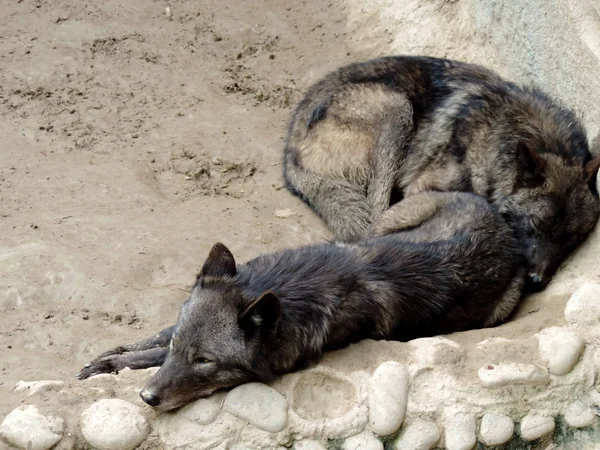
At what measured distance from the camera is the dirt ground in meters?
5.98

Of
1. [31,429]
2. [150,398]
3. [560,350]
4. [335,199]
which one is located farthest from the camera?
[335,199]

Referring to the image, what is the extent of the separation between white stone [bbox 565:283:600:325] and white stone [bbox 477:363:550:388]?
1.47ft

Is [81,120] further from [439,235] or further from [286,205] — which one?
[439,235]

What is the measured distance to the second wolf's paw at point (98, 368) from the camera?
537 cm

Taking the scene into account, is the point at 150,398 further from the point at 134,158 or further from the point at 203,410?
the point at 134,158

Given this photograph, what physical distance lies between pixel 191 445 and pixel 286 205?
3.18 meters

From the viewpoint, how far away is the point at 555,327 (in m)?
5.27

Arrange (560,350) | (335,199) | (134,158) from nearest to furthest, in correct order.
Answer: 1. (560,350)
2. (335,199)
3. (134,158)

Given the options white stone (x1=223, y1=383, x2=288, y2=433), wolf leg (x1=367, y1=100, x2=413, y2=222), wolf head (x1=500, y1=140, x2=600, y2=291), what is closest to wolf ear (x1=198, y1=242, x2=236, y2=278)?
white stone (x1=223, y1=383, x2=288, y2=433)

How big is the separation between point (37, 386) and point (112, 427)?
532 mm

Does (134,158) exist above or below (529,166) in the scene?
below

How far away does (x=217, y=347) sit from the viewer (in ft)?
15.8

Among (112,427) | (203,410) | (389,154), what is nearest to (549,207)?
(389,154)

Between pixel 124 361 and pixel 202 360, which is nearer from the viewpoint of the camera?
pixel 202 360
